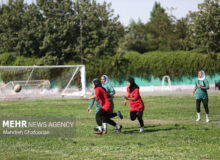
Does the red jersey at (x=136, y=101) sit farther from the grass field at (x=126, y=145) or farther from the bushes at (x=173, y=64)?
the bushes at (x=173, y=64)

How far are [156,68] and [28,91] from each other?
24.1 meters

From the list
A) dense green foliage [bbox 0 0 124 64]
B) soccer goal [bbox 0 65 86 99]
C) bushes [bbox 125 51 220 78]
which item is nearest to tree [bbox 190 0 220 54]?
bushes [bbox 125 51 220 78]

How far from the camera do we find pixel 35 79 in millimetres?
33250

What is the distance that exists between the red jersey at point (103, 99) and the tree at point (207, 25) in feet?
147

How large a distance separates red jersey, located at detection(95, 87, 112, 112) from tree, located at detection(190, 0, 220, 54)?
44.8 meters

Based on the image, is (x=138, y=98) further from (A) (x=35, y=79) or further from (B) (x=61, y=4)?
(B) (x=61, y=4)

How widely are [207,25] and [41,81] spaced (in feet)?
102

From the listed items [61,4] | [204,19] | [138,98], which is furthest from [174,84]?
[138,98]

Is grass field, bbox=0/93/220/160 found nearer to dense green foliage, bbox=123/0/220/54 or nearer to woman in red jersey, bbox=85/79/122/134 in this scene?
woman in red jersey, bbox=85/79/122/134

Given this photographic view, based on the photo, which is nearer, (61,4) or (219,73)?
(219,73)

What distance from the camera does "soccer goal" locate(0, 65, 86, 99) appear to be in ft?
105

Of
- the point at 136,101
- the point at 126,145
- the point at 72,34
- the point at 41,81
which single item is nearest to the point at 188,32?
the point at 72,34

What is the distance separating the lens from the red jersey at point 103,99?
11336 mm

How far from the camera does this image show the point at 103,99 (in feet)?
37.7
